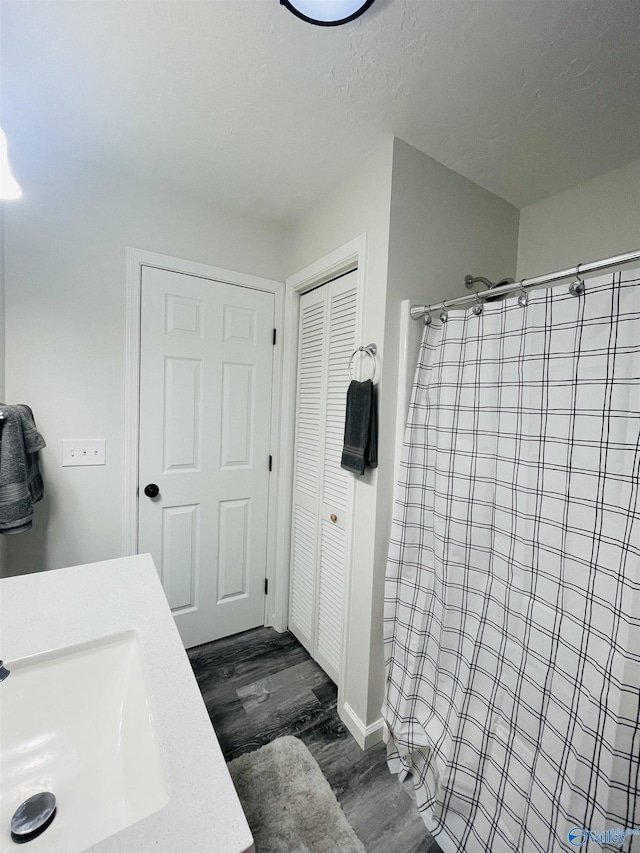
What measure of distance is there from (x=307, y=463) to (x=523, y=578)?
3.78 ft

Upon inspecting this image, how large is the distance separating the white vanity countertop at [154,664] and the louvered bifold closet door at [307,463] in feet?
2.96

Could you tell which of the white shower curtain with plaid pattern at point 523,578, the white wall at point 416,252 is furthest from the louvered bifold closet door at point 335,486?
the white shower curtain with plaid pattern at point 523,578

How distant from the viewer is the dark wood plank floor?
1.18 meters

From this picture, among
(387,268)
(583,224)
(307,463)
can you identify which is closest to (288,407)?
(307,463)

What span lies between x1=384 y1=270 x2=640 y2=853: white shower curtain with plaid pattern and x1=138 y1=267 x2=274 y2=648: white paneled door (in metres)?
0.98

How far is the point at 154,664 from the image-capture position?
754mm

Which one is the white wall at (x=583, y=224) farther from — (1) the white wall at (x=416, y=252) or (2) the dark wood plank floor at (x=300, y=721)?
(2) the dark wood plank floor at (x=300, y=721)

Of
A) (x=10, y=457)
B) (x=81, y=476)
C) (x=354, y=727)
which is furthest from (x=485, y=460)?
(x=81, y=476)

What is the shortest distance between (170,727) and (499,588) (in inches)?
37.7

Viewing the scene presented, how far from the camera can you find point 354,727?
57.6 inches

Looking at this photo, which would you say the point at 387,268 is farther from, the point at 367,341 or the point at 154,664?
the point at 154,664

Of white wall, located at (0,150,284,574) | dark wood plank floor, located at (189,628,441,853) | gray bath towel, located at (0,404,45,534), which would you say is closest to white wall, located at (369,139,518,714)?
dark wood plank floor, located at (189,628,441,853)

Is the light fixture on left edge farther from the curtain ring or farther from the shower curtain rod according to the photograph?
the curtain ring

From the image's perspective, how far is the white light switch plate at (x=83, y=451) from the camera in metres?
1.53
